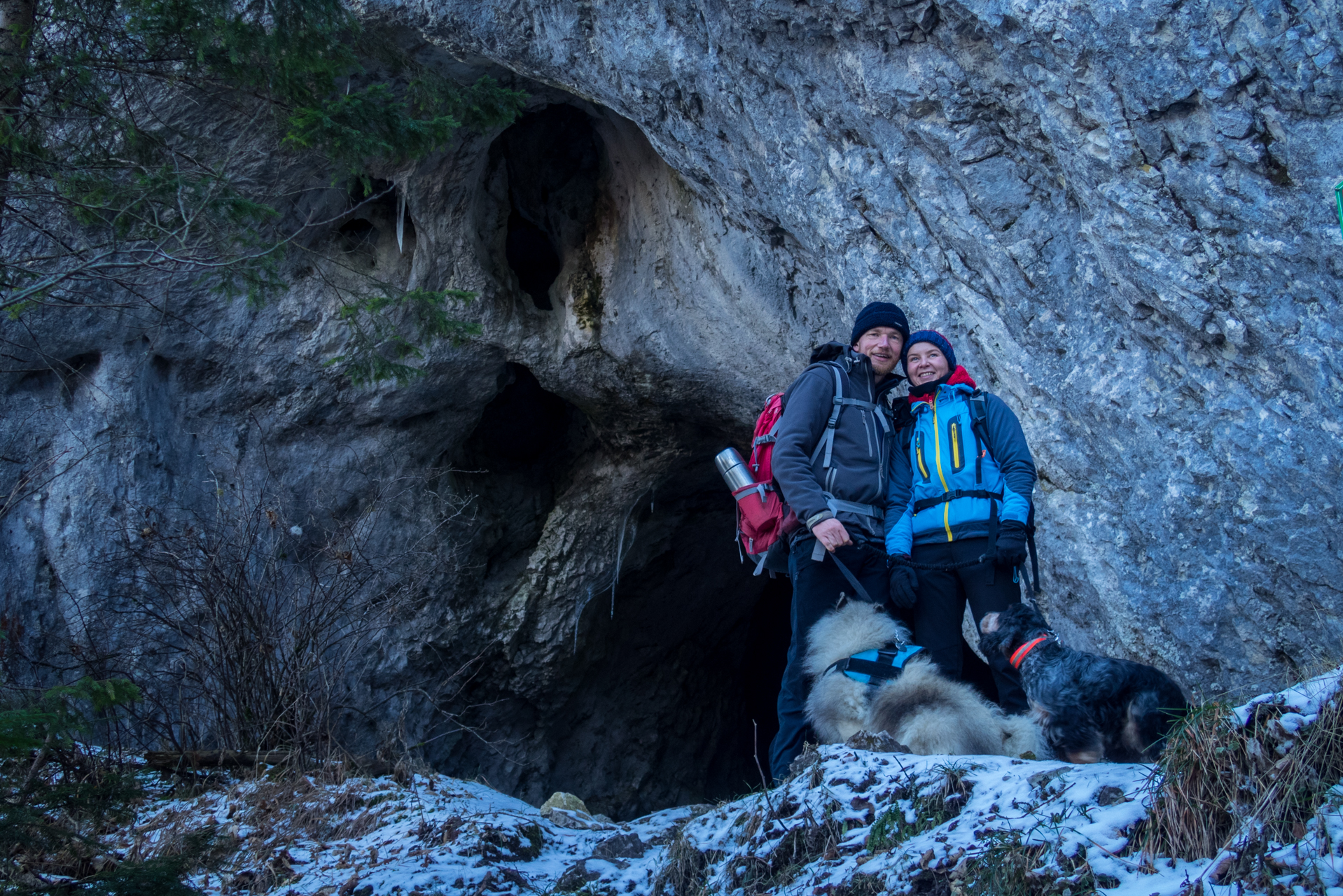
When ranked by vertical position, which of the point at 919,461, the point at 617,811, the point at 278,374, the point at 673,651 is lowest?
the point at 617,811

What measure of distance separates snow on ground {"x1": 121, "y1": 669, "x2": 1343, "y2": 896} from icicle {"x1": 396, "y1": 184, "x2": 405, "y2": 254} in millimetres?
4465

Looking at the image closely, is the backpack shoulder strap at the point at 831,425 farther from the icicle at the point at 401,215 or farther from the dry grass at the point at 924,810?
the icicle at the point at 401,215

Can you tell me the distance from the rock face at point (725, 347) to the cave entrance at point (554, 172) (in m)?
0.04

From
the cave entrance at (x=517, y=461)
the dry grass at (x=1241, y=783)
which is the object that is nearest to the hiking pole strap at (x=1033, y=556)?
the dry grass at (x=1241, y=783)

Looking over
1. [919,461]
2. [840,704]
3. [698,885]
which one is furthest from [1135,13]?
[698,885]

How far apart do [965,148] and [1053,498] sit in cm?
189

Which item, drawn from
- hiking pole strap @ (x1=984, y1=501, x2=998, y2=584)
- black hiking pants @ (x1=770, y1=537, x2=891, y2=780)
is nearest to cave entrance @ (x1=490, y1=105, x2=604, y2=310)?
black hiking pants @ (x1=770, y1=537, x2=891, y2=780)

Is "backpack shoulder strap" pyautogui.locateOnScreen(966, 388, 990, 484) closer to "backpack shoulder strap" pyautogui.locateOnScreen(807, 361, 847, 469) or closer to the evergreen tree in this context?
"backpack shoulder strap" pyautogui.locateOnScreen(807, 361, 847, 469)

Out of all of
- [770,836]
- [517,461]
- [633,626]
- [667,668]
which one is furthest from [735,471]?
[667,668]

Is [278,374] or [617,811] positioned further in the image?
[617,811]

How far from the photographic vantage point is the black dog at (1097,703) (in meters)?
3.02

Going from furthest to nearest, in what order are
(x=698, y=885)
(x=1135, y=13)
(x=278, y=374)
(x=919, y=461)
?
(x=278, y=374), (x=1135, y=13), (x=919, y=461), (x=698, y=885)

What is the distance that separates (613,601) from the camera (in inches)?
358

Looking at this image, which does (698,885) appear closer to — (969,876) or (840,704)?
(840,704)
